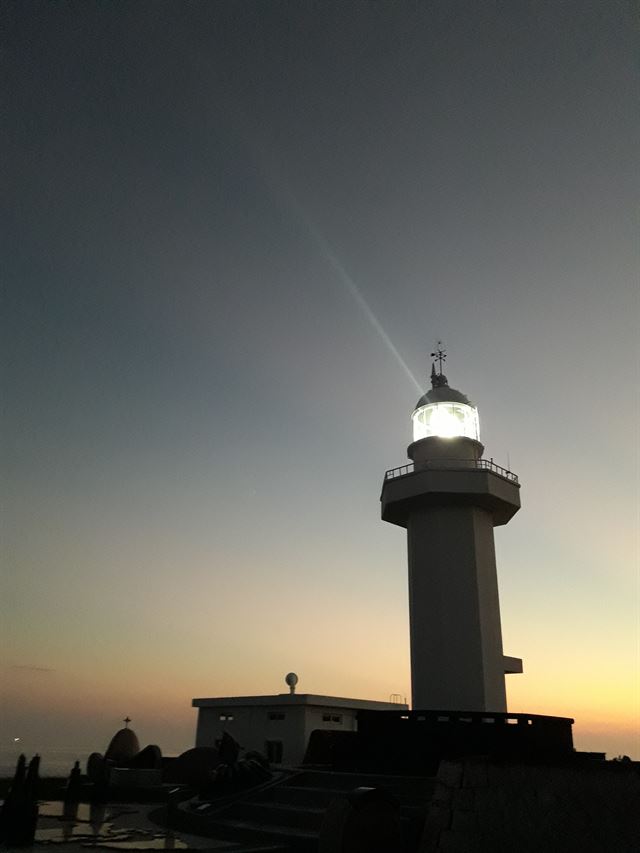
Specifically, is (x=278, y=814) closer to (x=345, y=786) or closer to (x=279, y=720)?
(x=345, y=786)

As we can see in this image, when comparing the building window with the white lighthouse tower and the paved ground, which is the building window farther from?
the paved ground

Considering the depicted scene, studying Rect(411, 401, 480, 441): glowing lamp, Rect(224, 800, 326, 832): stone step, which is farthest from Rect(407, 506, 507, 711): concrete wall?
Rect(224, 800, 326, 832): stone step

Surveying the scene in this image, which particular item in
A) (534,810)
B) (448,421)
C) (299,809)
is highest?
(448,421)

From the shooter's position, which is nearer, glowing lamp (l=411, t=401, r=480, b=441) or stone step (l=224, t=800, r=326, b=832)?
stone step (l=224, t=800, r=326, b=832)

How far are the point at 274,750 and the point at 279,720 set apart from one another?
1.30m

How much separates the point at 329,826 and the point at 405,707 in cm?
2565

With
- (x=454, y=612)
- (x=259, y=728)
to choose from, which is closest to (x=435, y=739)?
(x=454, y=612)

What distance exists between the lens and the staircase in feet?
37.6

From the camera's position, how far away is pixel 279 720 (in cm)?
2938

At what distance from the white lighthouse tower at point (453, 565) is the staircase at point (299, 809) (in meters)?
7.63

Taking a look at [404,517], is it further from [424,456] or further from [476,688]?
[476,688]

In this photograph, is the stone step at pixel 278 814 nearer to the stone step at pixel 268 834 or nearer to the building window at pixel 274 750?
the stone step at pixel 268 834

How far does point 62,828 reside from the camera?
1387cm

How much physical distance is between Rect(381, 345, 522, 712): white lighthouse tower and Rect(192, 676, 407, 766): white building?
7685 mm
